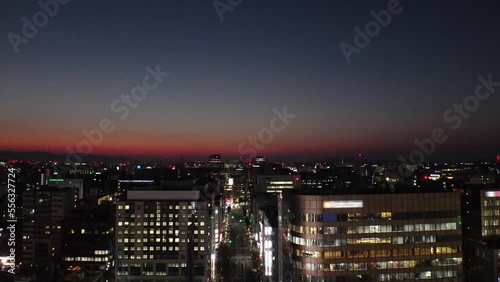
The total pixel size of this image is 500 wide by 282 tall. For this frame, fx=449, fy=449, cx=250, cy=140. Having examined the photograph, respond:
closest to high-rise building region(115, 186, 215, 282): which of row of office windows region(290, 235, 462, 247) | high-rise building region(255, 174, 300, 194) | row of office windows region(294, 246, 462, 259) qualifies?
row of office windows region(290, 235, 462, 247)

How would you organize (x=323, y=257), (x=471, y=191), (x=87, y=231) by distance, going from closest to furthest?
(x=323, y=257), (x=471, y=191), (x=87, y=231)

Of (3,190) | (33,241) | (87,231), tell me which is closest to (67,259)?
(87,231)

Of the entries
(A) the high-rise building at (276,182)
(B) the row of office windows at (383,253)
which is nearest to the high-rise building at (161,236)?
(B) the row of office windows at (383,253)

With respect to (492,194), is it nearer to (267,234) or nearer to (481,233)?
(481,233)

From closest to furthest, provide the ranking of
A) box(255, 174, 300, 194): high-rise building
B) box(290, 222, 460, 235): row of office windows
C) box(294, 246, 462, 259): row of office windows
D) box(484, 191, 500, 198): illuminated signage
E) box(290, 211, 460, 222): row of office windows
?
box(294, 246, 462, 259): row of office windows, box(290, 222, 460, 235): row of office windows, box(290, 211, 460, 222): row of office windows, box(484, 191, 500, 198): illuminated signage, box(255, 174, 300, 194): high-rise building

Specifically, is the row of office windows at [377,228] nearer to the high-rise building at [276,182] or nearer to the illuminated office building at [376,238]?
the illuminated office building at [376,238]

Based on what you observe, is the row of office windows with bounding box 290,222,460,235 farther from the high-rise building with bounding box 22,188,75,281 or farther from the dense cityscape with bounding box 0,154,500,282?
the high-rise building with bounding box 22,188,75,281

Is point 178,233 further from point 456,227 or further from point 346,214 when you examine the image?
point 456,227
